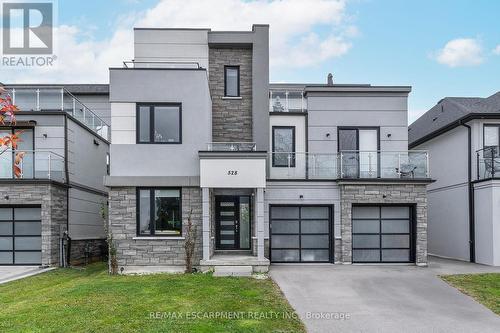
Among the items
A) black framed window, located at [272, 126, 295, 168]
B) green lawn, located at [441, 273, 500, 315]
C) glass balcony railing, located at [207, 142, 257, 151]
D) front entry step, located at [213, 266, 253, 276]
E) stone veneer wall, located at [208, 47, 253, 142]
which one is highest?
stone veneer wall, located at [208, 47, 253, 142]

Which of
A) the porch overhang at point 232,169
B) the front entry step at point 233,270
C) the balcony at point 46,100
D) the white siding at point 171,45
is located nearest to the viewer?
the front entry step at point 233,270

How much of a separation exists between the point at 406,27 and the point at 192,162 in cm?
1133

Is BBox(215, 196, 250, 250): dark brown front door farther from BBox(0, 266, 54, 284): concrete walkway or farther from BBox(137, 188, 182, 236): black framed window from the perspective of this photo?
BBox(0, 266, 54, 284): concrete walkway

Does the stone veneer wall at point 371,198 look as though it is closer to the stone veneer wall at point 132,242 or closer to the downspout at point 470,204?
the downspout at point 470,204

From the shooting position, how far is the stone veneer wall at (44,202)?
13.7 meters

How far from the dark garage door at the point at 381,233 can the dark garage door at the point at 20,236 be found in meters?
11.7

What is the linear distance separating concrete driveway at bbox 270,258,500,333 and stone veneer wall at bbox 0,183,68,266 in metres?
8.01

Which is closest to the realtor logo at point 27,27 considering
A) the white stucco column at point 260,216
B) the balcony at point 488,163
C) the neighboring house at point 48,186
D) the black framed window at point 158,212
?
the neighboring house at point 48,186

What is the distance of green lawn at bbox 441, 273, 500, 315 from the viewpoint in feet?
29.4

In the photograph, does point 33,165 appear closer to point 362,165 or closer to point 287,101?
point 287,101

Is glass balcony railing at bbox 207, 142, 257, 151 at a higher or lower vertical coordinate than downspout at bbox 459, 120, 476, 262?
higher

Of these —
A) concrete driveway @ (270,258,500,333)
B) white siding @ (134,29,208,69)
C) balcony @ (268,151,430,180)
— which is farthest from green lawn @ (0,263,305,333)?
white siding @ (134,29,208,69)

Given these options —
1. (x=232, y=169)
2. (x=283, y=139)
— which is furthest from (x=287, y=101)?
(x=232, y=169)

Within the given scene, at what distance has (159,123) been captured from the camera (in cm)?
1245
